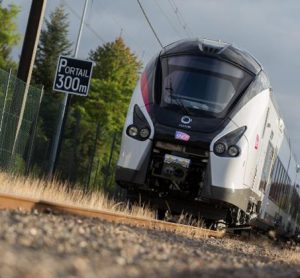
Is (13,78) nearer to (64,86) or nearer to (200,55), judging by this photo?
(64,86)

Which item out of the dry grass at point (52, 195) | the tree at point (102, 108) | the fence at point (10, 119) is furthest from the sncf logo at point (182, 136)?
the tree at point (102, 108)

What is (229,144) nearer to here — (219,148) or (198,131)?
(219,148)

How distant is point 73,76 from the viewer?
595 inches

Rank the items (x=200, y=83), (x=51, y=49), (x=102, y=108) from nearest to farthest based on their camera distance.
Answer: (x=200, y=83) → (x=102, y=108) → (x=51, y=49)

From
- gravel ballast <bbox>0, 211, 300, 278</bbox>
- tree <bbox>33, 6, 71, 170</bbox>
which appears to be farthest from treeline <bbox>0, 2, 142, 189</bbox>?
gravel ballast <bbox>0, 211, 300, 278</bbox>

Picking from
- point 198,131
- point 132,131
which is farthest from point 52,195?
point 198,131

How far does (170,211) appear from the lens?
44.7ft

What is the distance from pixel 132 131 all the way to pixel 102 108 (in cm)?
4881

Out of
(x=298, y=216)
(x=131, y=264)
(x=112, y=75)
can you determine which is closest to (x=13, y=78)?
(x=131, y=264)

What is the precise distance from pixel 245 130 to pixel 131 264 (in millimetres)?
7836

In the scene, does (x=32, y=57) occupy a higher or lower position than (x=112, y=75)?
lower

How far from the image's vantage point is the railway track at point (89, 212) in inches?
310

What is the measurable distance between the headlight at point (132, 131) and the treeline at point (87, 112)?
246 inches

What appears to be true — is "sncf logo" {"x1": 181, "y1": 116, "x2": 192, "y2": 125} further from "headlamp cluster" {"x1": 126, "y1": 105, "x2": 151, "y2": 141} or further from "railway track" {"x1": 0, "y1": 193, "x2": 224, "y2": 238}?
"railway track" {"x1": 0, "y1": 193, "x2": 224, "y2": 238}
